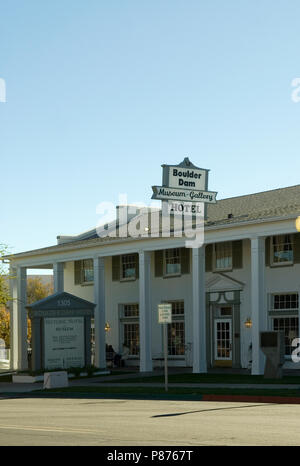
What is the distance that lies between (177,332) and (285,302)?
712cm

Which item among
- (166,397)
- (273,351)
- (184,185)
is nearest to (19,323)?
(184,185)

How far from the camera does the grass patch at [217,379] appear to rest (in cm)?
2784

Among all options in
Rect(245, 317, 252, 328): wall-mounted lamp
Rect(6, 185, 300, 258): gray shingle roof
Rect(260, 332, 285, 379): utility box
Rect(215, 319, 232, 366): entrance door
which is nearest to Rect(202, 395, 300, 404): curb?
Rect(260, 332, 285, 379): utility box

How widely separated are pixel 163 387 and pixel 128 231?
585 inches

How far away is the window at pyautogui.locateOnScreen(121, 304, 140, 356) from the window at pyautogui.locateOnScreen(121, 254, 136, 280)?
147 cm

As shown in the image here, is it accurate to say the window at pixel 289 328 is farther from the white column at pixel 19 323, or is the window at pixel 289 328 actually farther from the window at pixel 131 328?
the white column at pixel 19 323

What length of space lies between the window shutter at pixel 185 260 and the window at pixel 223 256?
168cm

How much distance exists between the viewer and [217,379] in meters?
29.8

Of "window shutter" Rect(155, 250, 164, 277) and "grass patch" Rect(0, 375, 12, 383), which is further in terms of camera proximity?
"window shutter" Rect(155, 250, 164, 277)

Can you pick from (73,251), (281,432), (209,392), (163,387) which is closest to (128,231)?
(73,251)

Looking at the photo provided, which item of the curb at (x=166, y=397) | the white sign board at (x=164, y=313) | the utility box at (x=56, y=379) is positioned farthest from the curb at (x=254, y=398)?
the utility box at (x=56, y=379)

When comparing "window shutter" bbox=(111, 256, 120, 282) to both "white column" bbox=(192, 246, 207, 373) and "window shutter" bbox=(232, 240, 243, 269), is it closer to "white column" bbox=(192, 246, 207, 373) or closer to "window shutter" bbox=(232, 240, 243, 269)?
"window shutter" bbox=(232, 240, 243, 269)

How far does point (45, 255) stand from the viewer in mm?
44188

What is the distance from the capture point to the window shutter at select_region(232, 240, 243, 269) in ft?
121
